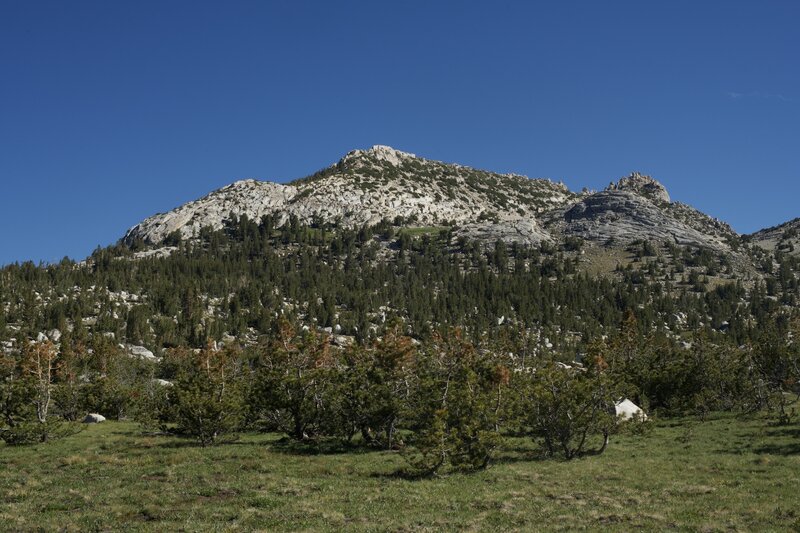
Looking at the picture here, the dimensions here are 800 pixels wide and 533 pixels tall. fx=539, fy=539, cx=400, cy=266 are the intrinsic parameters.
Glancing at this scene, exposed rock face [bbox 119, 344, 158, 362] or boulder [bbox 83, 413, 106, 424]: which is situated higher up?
exposed rock face [bbox 119, 344, 158, 362]

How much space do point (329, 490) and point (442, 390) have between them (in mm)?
13444

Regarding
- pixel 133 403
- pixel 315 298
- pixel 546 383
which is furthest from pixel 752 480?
pixel 315 298

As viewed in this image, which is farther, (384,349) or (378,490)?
(384,349)

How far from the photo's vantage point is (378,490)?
24.9 meters

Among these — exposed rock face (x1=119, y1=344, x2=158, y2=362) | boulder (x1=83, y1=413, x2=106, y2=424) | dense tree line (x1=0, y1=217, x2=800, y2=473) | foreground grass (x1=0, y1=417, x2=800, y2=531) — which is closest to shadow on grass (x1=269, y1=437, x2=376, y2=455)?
foreground grass (x1=0, y1=417, x2=800, y2=531)

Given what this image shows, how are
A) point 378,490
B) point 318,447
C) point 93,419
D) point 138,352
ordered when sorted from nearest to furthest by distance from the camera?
1. point 378,490
2. point 318,447
3. point 93,419
4. point 138,352

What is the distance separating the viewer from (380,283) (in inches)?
6880

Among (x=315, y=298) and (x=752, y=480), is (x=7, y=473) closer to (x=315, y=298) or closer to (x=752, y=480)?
(x=752, y=480)

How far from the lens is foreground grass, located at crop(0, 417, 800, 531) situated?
62.6ft

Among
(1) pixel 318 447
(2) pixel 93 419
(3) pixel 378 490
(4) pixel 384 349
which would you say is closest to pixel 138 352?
(2) pixel 93 419

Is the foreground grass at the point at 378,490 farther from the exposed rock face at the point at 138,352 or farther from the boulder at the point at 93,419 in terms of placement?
the exposed rock face at the point at 138,352

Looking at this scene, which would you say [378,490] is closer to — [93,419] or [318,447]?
[318,447]

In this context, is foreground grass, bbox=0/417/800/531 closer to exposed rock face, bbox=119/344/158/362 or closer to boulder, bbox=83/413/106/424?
boulder, bbox=83/413/106/424

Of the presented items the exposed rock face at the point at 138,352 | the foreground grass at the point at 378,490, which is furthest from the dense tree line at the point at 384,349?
the foreground grass at the point at 378,490
